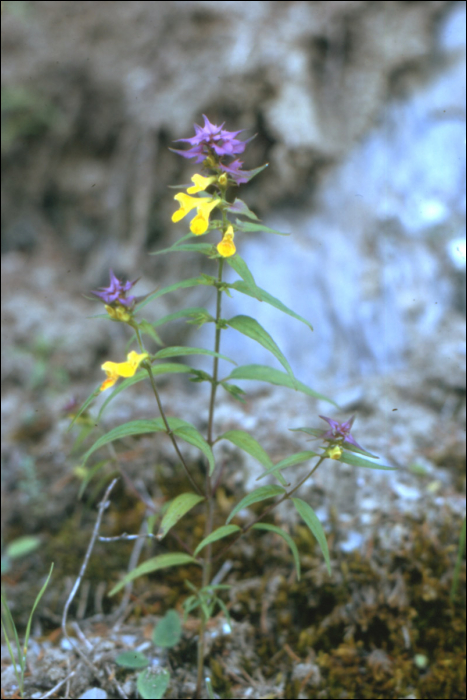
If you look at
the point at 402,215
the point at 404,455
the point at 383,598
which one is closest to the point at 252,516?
the point at 383,598

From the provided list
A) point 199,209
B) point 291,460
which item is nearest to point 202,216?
point 199,209

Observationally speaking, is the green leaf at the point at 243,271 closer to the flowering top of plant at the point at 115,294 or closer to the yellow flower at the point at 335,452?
the flowering top of plant at the point at 115,294

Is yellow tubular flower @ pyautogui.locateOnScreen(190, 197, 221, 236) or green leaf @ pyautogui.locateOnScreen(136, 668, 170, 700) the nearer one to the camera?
yellow tubular flower @ pyautogui.locateOnScreen(190, 197, 221, 236)

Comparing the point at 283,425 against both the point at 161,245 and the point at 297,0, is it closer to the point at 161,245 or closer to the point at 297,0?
the point at 161,245

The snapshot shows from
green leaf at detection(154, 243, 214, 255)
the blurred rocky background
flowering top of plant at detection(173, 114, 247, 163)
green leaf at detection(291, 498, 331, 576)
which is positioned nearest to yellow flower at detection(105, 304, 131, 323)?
green leaf at detection(154, 243, 214, 255)

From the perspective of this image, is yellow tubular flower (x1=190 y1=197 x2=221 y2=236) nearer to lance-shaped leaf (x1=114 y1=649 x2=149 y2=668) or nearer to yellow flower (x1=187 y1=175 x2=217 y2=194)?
yellow flower (x1=187 y1=175 x2=217 y2=194)

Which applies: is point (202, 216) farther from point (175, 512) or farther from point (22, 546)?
point (22, 546)
